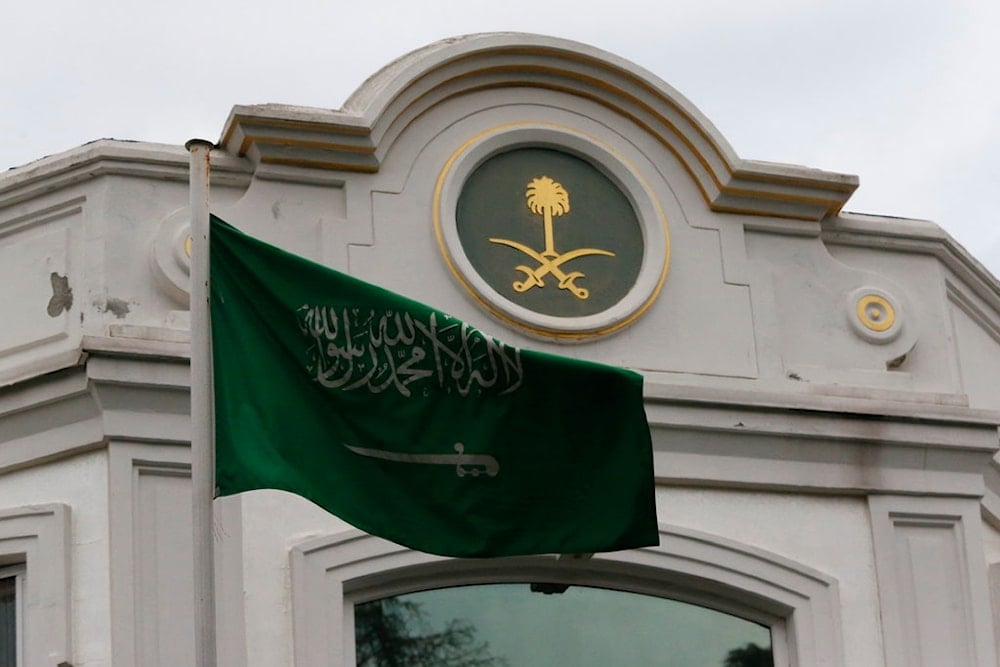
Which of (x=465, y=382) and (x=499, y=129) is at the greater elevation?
(x=499, y=129)

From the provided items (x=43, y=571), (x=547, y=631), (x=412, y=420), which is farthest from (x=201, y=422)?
(x=547, y=631)

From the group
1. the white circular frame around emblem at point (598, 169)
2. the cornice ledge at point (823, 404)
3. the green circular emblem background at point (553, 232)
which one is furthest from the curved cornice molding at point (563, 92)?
the cornice ledge at point (823, 404)

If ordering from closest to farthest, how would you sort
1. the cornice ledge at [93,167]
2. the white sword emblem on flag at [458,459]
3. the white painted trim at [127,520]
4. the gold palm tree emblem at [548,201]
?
1. the white sword emblem on flag at [458,459]
2. the white painted trim at [127,520]
3. the cornice ledge at [93,167]
4. the gold palm tree emblem at [548,201]

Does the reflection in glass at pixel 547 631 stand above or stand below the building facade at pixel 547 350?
below

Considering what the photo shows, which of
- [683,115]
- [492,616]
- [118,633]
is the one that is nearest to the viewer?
[118,633]

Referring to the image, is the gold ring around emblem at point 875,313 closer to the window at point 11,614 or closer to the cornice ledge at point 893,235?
the cornice ledge at point 893,235

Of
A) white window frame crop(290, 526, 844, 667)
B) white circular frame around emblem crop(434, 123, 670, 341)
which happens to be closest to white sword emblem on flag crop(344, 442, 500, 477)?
white window frame crop(290, 526, 844, 667)

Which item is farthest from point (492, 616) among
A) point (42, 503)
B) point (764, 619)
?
point (42, 503)

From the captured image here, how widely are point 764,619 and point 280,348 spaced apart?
329 cm

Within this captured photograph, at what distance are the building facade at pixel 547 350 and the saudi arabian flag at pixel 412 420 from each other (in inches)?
60.4

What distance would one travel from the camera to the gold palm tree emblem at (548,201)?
12359 millimetres

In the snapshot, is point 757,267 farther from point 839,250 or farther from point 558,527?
point 558,527

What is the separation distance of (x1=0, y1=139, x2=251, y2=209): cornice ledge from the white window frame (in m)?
1.85

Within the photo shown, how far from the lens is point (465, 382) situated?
10.1 m
